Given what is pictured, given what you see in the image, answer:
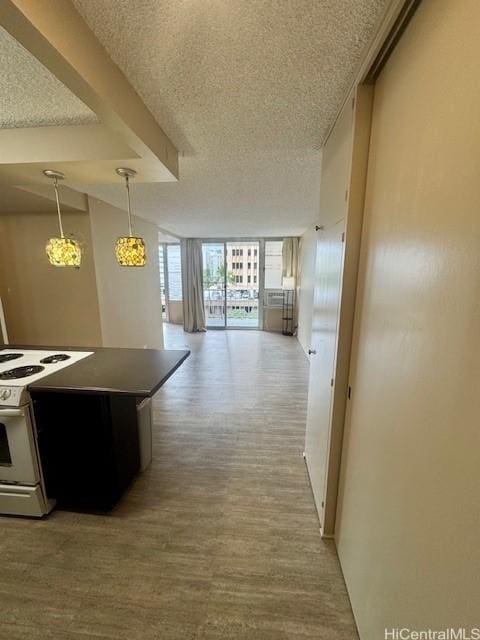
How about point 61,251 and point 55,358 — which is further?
point 55,358

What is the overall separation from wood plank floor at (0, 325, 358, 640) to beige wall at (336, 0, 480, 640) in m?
0.34

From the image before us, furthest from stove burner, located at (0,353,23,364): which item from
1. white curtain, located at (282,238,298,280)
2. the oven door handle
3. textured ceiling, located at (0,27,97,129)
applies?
white curtain, located at (282,238,298,280)

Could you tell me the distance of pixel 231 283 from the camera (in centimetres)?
716

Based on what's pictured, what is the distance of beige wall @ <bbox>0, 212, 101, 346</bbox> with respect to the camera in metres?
3.09

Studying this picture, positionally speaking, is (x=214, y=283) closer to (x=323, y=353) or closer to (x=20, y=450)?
(x=323, y=353)

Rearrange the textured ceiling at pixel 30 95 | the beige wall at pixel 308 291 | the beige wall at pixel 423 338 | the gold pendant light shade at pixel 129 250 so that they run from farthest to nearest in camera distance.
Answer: the beige wall at pixel 308 291 → the gold pendant light shade at pixel 129 250 → the textured ceiling at pixel 30 95 → the beige wall at pixel 423 338

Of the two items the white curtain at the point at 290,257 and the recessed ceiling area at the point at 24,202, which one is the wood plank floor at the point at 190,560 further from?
the white curtain at the point at 290,257

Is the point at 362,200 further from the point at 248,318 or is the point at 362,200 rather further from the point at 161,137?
the point at 248,318

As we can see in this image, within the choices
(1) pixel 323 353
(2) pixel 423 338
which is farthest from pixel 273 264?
(2) pixel 423 338

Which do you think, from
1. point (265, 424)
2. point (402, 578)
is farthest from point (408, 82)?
point (265, 424)

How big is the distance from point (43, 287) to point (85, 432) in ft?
7.97

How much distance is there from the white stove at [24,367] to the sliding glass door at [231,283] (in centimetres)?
516

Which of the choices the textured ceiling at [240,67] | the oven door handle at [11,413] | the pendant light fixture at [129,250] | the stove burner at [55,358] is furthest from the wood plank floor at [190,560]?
the textured ceiling at [240,67]

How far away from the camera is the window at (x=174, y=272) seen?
7.30 metres
